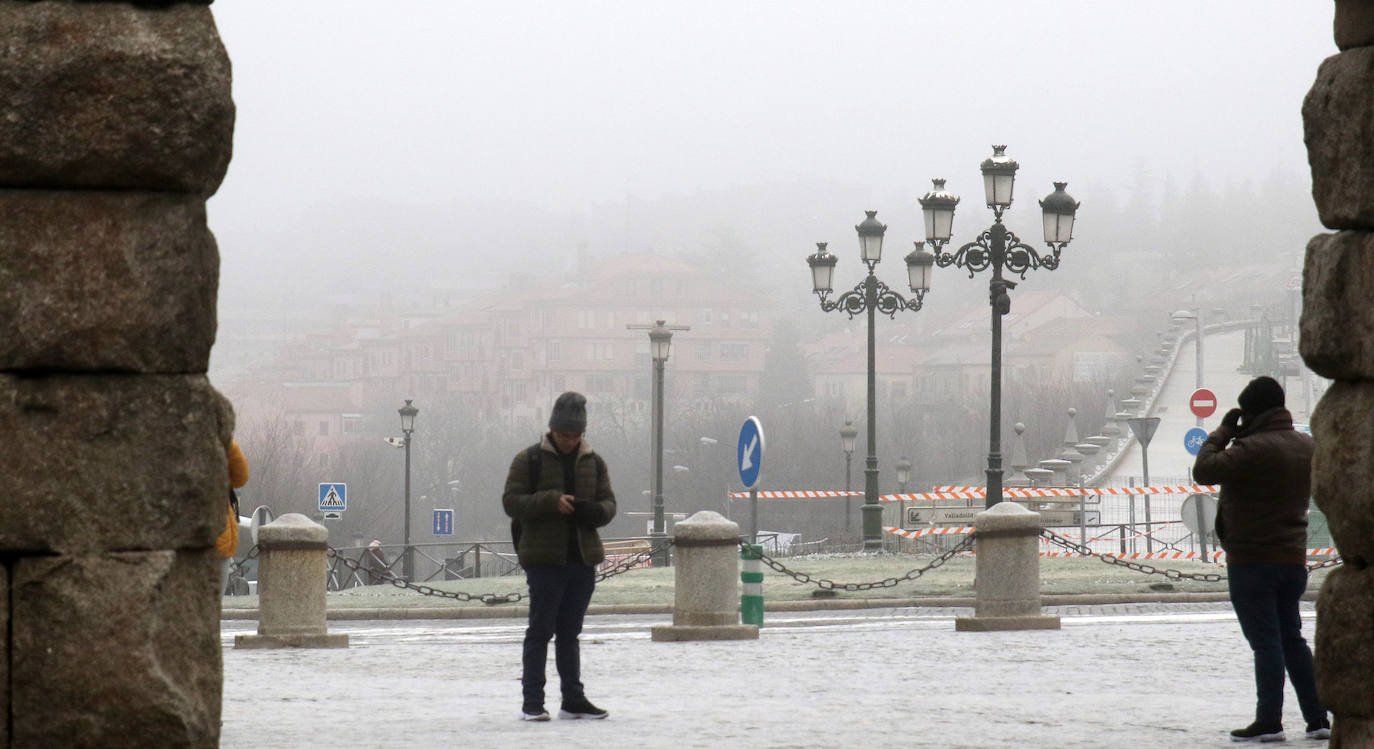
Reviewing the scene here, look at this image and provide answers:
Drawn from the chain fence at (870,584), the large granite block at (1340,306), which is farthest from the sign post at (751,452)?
the large granite block at (1340,306)

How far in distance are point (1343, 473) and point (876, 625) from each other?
1244cm

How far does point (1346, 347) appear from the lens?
6.89m

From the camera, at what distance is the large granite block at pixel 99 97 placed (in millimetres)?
A: 5941

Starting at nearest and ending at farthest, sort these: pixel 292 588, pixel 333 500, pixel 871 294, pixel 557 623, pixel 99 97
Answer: pixel 99 97
pixel 557 623
pixel 292 588
pixel 871 294
pixel 333 500

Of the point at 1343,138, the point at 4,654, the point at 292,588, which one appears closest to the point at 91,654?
the point at 4,654

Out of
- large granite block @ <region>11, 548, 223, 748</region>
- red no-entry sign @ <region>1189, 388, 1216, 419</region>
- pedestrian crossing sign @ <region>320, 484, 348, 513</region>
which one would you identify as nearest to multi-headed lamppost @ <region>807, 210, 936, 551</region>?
red no-entry sign @ <region>1189, 388, 1216, 419</region>

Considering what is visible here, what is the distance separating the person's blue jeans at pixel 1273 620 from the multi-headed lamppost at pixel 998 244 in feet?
50.5

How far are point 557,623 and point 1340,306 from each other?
503 cm

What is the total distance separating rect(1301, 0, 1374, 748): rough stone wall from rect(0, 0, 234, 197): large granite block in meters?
3.63

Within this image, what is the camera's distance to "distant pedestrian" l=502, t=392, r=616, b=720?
1053 cm

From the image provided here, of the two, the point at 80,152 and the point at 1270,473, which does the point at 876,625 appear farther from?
the point at 80,152

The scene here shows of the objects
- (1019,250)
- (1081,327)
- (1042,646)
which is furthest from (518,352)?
(1042,646)

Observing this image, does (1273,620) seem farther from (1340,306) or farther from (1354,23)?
(1354,23)

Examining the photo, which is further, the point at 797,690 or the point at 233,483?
the point at 797,690
